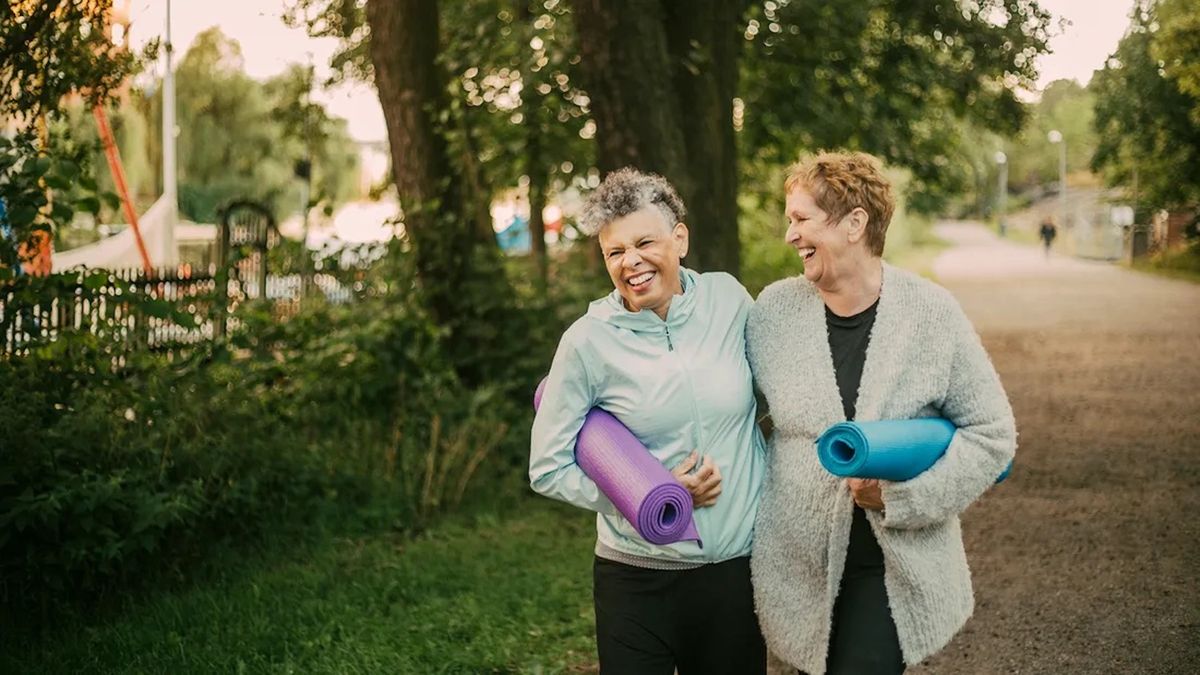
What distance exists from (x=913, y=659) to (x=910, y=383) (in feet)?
2.27

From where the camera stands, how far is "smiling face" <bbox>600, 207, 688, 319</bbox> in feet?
11.3

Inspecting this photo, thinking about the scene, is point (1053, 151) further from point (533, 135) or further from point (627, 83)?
point (627, 83)

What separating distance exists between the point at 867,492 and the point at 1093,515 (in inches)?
224

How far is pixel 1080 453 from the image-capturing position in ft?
34.7

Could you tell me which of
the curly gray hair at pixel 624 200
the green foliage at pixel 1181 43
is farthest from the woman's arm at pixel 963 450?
the green foliage at pixel 1181 43

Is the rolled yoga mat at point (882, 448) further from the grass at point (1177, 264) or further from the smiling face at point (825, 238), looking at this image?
the grass at point (1177, 264)

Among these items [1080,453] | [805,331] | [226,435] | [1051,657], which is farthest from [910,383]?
[1080,453]

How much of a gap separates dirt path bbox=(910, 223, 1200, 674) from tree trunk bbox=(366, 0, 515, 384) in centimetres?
394

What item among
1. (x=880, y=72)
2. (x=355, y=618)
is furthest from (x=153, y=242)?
(x=355, y=618)

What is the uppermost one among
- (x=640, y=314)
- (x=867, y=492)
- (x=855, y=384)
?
(x=640, y=314)

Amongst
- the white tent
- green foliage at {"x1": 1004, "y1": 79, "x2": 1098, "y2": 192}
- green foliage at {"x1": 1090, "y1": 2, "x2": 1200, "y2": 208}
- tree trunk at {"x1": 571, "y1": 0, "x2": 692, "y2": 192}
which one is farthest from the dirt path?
green foliage at {"x1": 1004, "y1": 79, "x2": 1098, "y2": 192}

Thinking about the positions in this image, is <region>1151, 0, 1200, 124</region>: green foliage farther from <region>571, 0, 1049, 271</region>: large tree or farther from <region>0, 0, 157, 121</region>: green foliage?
<region>0, 0, 157, 121</region>: green foliage

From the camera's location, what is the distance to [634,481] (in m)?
3.25

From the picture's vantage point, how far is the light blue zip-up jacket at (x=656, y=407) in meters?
3.42
